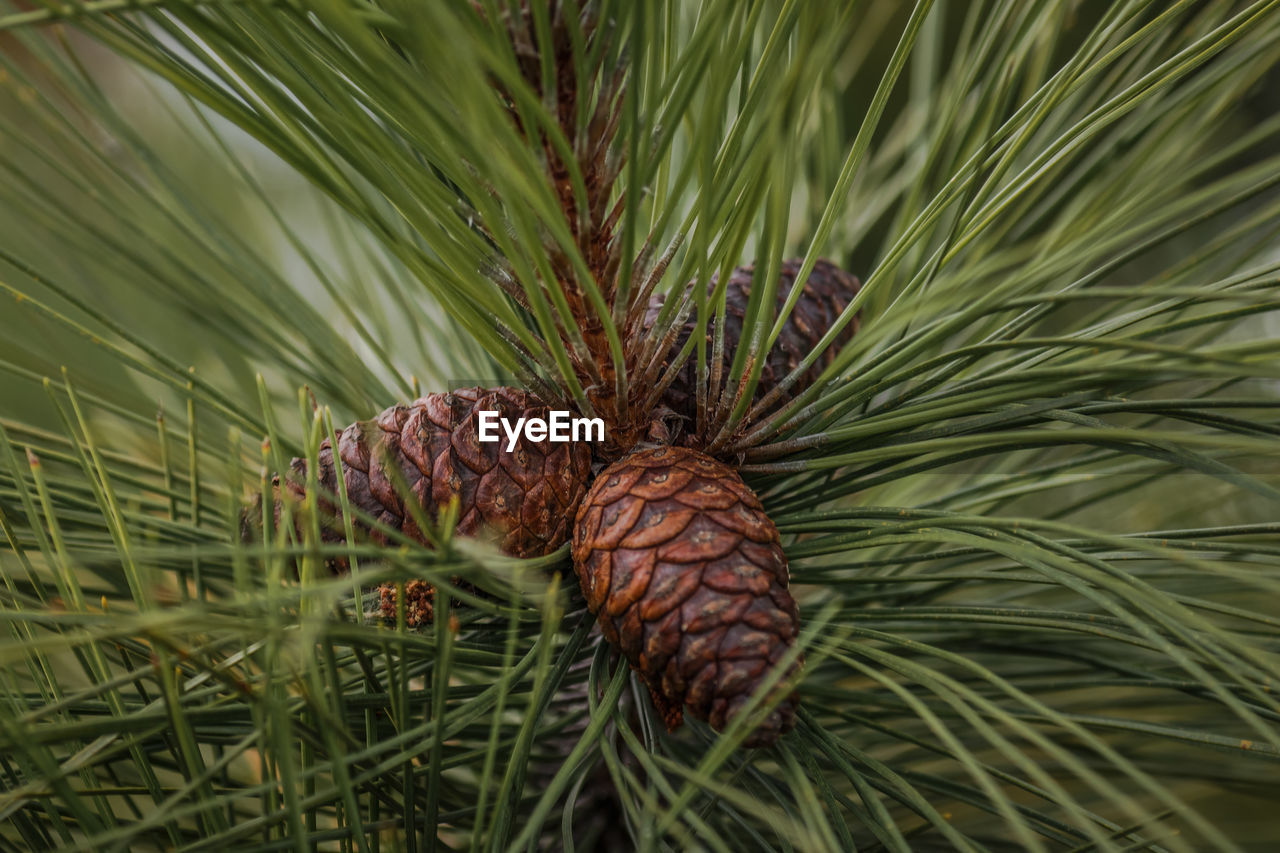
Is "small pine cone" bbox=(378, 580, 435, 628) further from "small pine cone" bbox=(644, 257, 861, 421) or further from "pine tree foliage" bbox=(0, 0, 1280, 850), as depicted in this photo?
"small pine cone" bbox=(644, 257, 861, 421)

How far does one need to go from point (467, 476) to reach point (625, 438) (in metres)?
0.08

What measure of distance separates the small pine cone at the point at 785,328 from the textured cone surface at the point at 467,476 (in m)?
0.07

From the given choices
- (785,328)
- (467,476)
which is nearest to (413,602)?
(467,476)

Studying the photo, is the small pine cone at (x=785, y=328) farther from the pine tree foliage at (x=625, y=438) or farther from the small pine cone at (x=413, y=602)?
the small pine cone at (x=413, y=602)

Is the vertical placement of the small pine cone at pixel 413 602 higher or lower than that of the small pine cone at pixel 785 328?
lower

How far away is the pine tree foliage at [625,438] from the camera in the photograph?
320 mm

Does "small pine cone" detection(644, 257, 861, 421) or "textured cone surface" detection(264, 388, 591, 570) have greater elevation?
"small pine cone" detection(644, 257, 861, 421)

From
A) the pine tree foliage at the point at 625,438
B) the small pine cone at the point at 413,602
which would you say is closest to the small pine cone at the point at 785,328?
the pine tree foliage at the point at 625,438

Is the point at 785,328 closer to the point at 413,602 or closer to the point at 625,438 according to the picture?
the point at 625,438

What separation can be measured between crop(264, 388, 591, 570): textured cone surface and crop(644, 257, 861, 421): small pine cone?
0.07 metres

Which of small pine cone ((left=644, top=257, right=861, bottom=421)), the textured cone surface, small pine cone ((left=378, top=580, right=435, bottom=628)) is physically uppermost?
small pine cone ((left=644, top=257, right=861, bottom=421))

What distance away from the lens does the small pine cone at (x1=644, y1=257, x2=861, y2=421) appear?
482 millimetres

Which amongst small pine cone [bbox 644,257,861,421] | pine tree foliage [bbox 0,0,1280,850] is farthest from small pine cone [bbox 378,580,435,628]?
small pine cone [bbox 644,257,861,421]

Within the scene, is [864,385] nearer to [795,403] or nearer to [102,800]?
[795,403]
